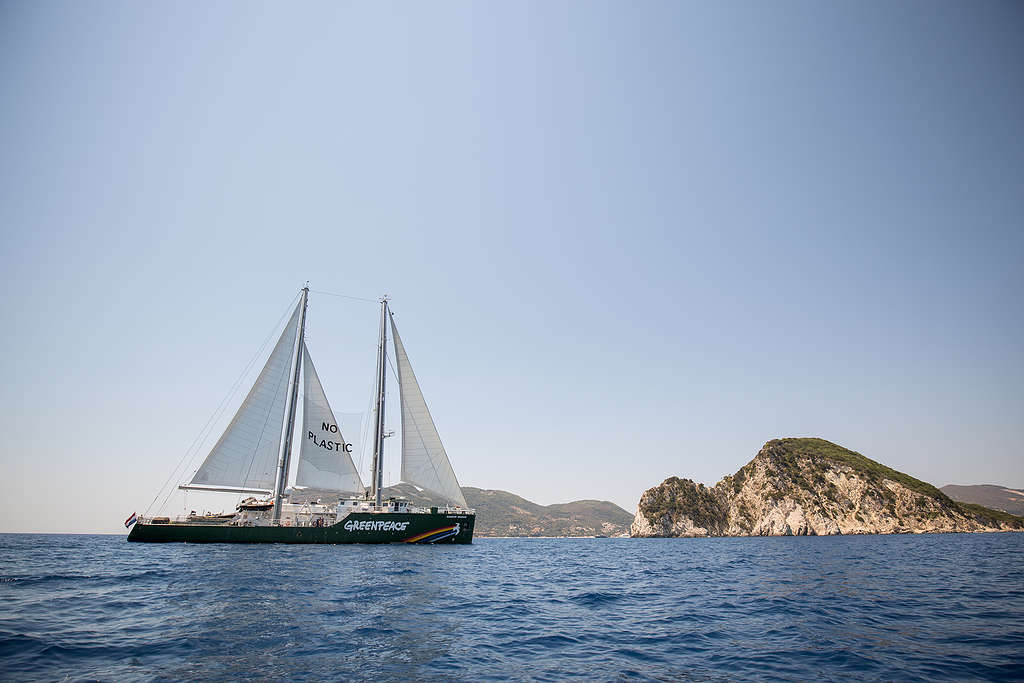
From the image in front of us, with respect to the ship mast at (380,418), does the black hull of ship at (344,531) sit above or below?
below

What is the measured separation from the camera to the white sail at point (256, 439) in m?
37.6

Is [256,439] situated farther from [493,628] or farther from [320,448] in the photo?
[493,628]

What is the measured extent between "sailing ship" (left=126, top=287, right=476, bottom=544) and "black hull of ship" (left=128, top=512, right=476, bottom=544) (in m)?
0.08

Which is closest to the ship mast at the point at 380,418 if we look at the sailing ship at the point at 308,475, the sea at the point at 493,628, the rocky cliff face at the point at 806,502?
the sailing ship at the point at 308,475

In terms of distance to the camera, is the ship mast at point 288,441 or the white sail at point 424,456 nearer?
the ship mast at point 288,441

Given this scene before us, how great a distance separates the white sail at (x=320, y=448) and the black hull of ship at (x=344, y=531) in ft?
15.6

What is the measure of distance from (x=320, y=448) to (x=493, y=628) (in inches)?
1437

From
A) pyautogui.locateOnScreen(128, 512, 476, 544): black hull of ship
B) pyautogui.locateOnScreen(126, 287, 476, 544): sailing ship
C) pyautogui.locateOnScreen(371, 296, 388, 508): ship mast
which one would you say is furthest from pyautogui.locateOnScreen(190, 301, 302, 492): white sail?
pyautogui.locateOnScreen(371, 296, 388, 508): ship mast

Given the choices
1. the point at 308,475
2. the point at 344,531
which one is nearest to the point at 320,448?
the point at 308,475

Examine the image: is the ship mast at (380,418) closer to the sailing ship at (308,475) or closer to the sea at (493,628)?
the sailing ship at (308,475)

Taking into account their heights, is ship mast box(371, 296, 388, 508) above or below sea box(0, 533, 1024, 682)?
above

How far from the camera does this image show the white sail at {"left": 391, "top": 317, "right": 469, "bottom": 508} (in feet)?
145

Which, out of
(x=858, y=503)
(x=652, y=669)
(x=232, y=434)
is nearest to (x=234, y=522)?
(x=232, y=434)

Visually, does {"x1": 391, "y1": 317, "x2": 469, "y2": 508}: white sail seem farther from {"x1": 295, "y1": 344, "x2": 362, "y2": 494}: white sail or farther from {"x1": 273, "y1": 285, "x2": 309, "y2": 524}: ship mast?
{"x1": 273, "y1": 285, "x2": 309, "y2": 524}: ship mast
